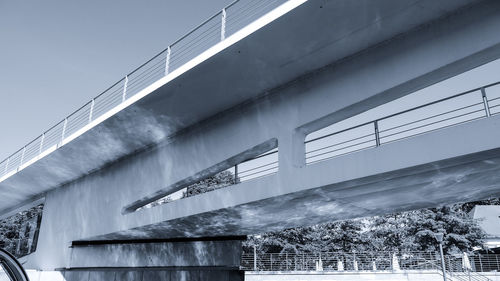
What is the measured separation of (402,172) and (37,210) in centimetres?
6055

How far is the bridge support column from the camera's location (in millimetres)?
14750

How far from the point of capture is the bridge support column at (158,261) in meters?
14.8

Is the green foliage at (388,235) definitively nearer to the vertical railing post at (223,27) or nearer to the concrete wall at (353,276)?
Answer: the concrete wall at (353,276)

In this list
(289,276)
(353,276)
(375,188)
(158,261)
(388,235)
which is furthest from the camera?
(388,235)

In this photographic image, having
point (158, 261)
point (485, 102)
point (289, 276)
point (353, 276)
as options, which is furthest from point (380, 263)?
point (485, 102)

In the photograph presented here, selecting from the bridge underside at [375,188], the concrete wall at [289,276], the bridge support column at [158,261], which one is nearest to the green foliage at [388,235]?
the concrete wall at [289,276]

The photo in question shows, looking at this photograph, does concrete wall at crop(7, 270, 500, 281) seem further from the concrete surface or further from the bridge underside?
the concrete surface

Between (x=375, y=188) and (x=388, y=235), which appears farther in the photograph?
(x=388, y=235)

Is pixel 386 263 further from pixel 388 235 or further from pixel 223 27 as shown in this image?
pixel 223 27

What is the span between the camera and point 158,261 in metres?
15.0

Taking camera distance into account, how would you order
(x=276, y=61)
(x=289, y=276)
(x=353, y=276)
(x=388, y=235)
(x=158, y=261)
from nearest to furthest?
(x=276, y=61), (x=158, y=261), (x=353, y=276), (x=289, y=276), (x=388, y=235)

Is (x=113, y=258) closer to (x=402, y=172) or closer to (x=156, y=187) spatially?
(x=156, y=187)

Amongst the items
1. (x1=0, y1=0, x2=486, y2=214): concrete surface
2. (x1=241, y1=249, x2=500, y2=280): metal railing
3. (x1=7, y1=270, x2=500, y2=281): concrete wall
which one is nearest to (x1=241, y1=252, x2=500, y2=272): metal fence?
(x1=241, y1=249, x2=500, y2=280): metal railing

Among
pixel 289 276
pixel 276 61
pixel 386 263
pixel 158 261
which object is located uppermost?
pixel 276 61
